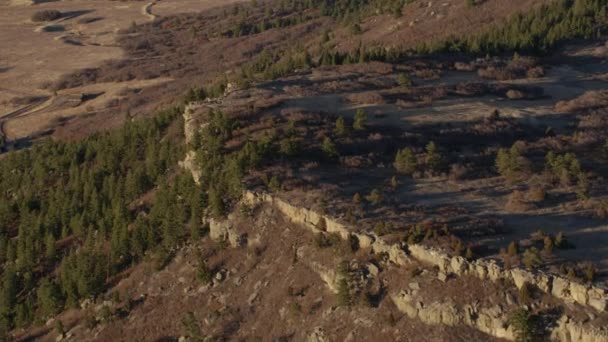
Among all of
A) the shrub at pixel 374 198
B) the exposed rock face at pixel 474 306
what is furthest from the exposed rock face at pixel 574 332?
the shrub at pixel 374 198

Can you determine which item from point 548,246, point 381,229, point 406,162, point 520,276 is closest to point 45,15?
point 406,162

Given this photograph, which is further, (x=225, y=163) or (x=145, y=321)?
(x=225, y=163)

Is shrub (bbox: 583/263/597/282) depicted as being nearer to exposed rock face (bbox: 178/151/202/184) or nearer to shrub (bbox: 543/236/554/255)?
shrub (bbox: 543/236/554/255)

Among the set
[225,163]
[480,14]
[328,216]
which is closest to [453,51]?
[480,14]

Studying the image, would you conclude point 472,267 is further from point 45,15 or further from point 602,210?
point 45,15

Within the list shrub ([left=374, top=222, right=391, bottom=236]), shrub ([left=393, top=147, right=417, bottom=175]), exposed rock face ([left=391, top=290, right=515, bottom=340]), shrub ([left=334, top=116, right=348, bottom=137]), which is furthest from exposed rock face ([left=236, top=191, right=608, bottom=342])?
shrub ([left=334, top=116, right=348, bottom=137])

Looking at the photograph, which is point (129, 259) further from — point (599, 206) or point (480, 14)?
point (480, 14)

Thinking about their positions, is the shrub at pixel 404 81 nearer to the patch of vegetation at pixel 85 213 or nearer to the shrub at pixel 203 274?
the patch of vegetation at pixel 85 213
